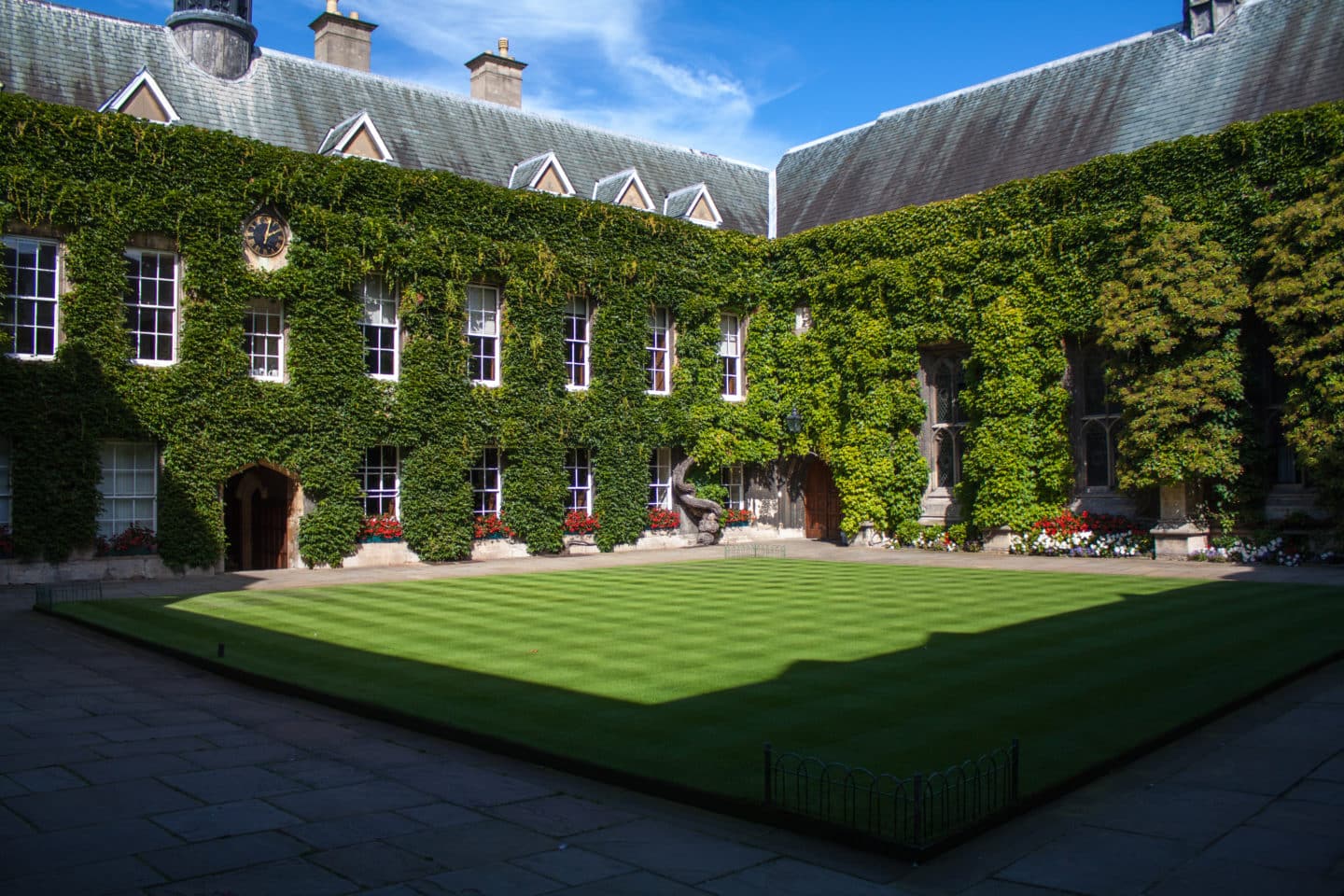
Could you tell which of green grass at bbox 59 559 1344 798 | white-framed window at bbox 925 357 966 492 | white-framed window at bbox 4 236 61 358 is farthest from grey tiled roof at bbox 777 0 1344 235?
white-framed window at bbox 4 236 61 358

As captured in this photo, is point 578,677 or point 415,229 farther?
point 415,229

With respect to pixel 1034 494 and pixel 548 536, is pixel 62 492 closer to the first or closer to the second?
pixel 548 536

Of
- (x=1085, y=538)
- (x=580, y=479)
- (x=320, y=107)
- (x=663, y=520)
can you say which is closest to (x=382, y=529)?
(x=580, y=479)

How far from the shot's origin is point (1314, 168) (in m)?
19.4

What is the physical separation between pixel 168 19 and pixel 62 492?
37.4ft

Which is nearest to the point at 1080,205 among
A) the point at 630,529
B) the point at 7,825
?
the point at 630,529

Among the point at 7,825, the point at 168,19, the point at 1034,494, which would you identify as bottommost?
the point at 7,825

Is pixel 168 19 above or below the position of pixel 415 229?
above

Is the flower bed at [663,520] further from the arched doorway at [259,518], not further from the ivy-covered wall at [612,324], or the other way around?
the arched doorway at [259,518]

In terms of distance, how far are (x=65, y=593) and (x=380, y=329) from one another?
8.27 m

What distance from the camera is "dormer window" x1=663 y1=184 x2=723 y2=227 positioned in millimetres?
28797

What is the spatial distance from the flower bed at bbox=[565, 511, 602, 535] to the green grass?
837 centimetres

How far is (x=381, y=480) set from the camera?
2258 cm

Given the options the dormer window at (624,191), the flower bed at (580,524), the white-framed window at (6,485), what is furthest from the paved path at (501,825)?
the dormer window at (624,191)
